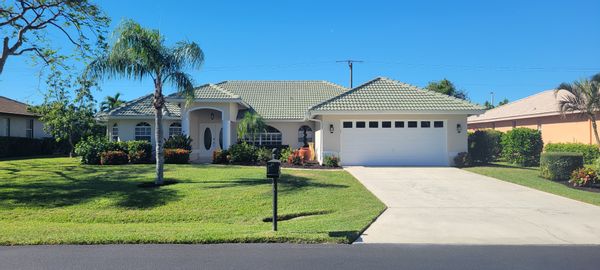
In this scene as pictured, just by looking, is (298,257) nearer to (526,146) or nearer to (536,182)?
(536,182)

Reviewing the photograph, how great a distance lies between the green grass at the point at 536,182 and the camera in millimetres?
12039

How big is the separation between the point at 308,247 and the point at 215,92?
18000 mm

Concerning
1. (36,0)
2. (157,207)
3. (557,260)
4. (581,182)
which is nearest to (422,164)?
(581,182)

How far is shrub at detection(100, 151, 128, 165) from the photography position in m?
20.1

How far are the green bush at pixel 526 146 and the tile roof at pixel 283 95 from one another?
10990 mm

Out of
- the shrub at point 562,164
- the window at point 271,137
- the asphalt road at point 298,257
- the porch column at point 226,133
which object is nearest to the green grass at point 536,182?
the shrub at point 562,164

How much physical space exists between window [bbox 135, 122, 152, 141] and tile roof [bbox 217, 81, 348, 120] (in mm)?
6423

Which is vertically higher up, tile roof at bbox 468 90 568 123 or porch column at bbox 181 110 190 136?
tile roof at bbox 468 90 568 123

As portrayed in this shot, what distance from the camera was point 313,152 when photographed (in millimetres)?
23016

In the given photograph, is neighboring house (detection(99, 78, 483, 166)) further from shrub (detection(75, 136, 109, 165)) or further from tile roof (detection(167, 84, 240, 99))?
shrub (detection(75, 136, 109, 165))

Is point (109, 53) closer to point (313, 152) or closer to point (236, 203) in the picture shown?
point (236, 203)

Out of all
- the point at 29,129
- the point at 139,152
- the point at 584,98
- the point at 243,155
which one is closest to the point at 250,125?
the point at 243,155

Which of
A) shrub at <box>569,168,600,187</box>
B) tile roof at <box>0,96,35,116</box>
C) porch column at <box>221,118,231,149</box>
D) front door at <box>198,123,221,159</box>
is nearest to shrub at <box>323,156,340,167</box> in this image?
porch column at <box>221,118,231,149</box>

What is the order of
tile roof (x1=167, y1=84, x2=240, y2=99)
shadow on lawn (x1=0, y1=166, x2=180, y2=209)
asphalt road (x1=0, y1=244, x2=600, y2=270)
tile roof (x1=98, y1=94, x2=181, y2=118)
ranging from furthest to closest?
tile roof (x1=98, y1=94, x2=181, y2=118)
tile roof (x1=167, y1=84, x2=240, y2=99)
shadow on lawn (x1=0, y1=166, x2=180, y2=209)
asphalt road (x1=0, y1=244, x2=600, y2=270)
